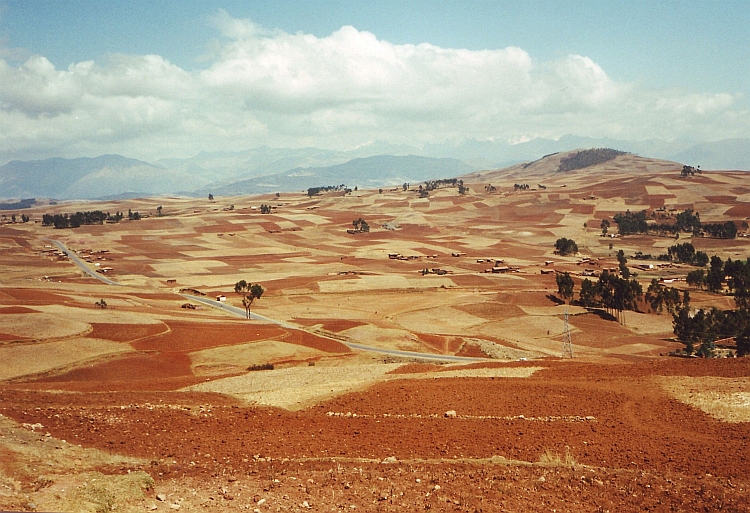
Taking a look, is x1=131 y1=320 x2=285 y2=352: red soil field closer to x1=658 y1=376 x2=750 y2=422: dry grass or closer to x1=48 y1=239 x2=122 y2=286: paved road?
x1=658 y1=376 x2=750 y2=422: dry grass

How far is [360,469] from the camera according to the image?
16.2 meters

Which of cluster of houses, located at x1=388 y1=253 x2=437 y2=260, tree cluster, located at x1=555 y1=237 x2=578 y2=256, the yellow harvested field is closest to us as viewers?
the yellow harvested field

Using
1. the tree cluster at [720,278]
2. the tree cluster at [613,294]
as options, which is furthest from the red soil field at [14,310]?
the tree cluster at [720,278]

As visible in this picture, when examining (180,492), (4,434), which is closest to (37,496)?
(180,492)

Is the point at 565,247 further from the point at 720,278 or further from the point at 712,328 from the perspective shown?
the point at 712,328

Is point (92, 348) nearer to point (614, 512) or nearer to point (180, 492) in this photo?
point (180, 492)

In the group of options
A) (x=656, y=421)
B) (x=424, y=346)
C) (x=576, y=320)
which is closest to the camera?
(x=656, y=421)

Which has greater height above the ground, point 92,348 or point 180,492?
point 180,492

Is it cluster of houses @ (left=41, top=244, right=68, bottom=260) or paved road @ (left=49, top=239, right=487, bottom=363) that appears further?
cluster of houses @ (left=41, top=244, right=68, bottom=260)

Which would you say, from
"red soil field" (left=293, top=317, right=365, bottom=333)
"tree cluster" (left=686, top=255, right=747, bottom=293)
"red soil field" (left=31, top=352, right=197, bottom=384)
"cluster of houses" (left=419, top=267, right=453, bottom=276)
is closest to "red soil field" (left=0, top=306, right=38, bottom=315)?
"red soil field" (left=31, top=352, right=197, bottom=384)

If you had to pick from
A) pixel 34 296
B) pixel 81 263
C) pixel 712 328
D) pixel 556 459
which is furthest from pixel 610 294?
pixel 81 263

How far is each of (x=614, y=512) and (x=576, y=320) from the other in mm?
83581

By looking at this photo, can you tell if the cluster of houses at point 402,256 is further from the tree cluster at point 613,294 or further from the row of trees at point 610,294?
the tree cluster at point 613,294

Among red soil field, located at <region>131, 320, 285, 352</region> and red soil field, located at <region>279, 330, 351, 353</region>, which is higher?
red soil field, located at <region>131, 320, 285, 352</region>
